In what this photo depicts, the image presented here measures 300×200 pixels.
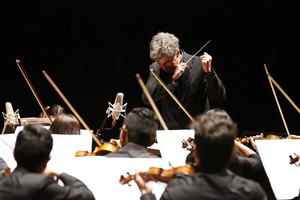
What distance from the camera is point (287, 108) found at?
199 inches

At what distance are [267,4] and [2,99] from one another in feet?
9.42

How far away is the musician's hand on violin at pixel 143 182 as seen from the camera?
6.15 feet

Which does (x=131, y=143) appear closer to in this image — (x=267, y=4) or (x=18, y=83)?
(x=18, y=83)

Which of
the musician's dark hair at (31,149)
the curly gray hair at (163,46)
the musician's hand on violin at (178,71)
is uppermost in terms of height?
the curly gray hair at (163,46)

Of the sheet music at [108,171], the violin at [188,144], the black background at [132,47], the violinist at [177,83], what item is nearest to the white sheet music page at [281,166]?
the violin at [188,144]

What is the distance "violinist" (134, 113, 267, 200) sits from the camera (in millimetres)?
1660

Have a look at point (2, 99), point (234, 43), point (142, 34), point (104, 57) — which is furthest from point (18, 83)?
point (234, 43)

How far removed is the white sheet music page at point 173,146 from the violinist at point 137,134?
0.46 feet

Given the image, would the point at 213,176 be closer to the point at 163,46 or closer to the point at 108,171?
the point at 108,171

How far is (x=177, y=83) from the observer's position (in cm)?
315

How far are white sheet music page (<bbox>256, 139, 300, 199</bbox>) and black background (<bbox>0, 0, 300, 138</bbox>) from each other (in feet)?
8.11

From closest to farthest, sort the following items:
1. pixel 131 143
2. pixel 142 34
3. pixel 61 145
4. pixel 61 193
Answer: pixel 61 193 → pixel 131 143 → pixel 61 145 → pixel 142 34

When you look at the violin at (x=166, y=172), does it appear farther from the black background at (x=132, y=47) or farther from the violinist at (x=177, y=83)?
the black background at (x=132, y=47)

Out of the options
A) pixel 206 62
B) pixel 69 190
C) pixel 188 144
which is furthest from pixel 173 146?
pixel 69 190
